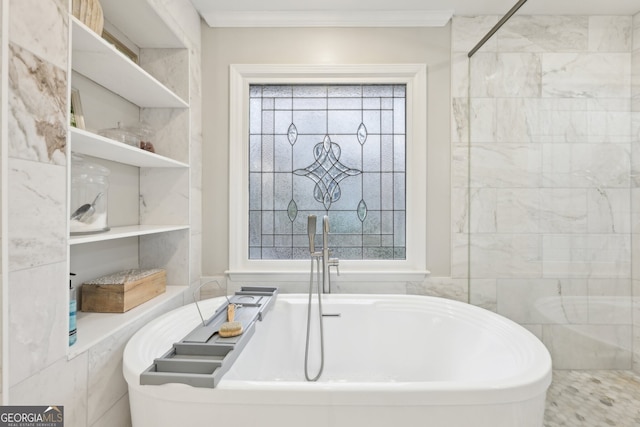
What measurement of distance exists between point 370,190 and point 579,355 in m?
1.33

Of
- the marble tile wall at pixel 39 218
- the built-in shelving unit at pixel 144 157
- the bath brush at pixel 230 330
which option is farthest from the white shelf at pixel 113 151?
the bath brush at pixel 230 330

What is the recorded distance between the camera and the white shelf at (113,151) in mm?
1103

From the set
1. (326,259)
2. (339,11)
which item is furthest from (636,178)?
(339,11)

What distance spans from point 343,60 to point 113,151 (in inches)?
56.4

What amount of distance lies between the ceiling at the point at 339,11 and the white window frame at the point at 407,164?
268 millimetres

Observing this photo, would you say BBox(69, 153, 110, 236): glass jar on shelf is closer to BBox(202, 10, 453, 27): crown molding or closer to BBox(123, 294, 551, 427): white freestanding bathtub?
BBox(123, 294, 551, 427): white freestanding bathtub

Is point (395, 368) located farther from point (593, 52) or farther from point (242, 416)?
point (593, 52)

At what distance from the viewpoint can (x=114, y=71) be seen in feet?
4.48

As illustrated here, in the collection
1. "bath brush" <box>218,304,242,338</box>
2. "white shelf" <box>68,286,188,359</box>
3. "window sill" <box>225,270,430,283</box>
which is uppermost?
"window sill" <box>225,270,430,283</box>

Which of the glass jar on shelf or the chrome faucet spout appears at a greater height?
the glass jar on shelf

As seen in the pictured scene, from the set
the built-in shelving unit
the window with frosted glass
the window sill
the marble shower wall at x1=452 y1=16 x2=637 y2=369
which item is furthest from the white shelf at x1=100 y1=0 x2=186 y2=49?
the marble shower wall at x1=452 y1=16 x2=637 y2=369

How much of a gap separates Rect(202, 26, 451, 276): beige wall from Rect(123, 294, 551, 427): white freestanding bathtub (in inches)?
20.8

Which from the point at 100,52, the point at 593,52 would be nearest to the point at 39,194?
the point at 100,52

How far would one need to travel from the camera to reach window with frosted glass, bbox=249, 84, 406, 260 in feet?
6.90
